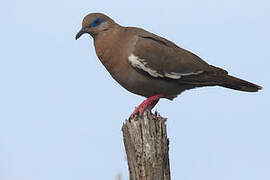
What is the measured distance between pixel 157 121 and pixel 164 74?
5.52ft

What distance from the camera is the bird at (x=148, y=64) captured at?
23.4 feet

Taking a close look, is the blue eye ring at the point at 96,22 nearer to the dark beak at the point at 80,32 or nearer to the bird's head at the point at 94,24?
the bird's head at the point at 94,24

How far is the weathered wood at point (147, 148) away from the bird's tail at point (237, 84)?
7.52ft

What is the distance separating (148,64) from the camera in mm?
7199

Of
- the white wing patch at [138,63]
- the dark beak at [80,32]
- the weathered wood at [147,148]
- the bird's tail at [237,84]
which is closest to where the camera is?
the weathered wood at [147,148]

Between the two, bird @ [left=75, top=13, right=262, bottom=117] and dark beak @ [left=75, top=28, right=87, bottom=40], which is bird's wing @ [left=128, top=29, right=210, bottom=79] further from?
dark beak @ [left=75, top=28, right=87, bottom=40]

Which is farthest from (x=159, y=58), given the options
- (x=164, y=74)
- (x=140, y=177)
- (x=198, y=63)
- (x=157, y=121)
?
(x=140, y=177)

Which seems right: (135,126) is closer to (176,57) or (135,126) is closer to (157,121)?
(157,121)

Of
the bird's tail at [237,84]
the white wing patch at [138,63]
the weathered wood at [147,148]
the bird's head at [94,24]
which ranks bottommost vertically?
the weathered wood at [147,148]

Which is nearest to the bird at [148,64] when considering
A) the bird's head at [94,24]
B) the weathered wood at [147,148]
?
the bird's head at [94,24]

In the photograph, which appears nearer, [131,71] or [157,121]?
[157,121]

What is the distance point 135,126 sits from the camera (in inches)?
225

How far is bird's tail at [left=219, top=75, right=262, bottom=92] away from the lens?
778 centimetres

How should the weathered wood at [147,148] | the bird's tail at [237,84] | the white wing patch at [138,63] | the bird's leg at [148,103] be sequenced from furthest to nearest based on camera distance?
the bird's tail at [237,84]
the white wing patch at [138,63]
the bird's leg at [148,103]
the weathered wood at [147,148]
